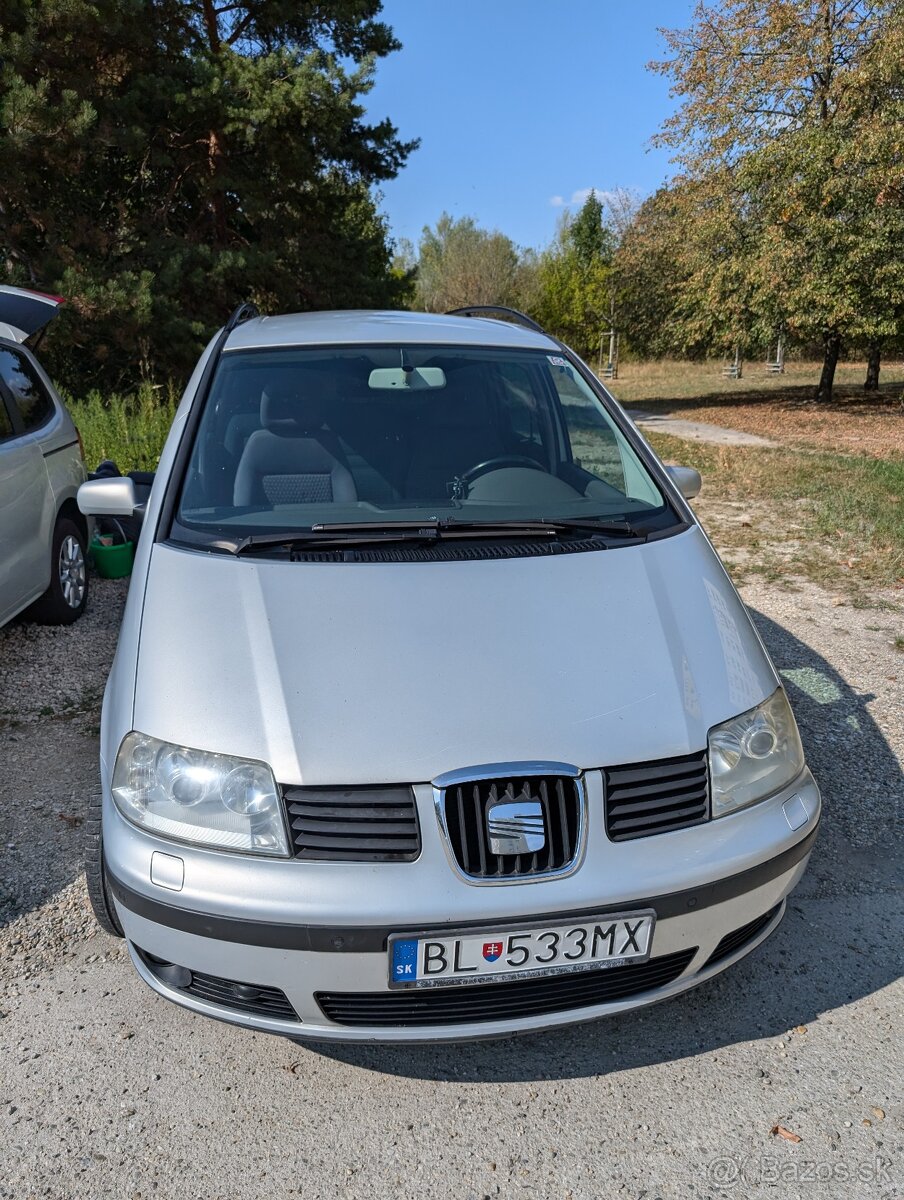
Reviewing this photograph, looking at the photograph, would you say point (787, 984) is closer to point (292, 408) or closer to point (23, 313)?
point (292, 408)

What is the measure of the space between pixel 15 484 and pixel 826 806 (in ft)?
13.8

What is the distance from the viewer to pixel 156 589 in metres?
2.52

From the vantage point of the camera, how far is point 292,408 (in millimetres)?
3277

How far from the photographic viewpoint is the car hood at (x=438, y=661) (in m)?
2.06

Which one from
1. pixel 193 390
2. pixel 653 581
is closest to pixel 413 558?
pixel 653 581

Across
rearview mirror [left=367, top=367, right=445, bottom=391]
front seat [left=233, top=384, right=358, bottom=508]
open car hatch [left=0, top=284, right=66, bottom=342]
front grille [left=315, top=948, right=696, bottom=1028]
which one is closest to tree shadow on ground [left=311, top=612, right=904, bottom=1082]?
front grille [left=315, top=948, right=696, bottom=1028]

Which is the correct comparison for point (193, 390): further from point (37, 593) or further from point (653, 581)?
point (37, 593)

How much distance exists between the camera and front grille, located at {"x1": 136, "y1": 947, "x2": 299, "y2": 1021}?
6.69 feet

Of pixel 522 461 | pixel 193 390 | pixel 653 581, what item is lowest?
pixel 653 581

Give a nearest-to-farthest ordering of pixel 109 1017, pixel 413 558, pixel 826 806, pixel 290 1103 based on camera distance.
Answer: pixel 290 1103, pixel 109 1017, pixel 413 558, pixel 826 806

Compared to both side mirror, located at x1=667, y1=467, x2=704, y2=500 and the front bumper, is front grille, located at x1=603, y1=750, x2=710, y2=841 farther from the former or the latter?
side mirror, located at x1=667, y1=467, x2=704, y2=500

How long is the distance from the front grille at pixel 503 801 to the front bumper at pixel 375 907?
36mm

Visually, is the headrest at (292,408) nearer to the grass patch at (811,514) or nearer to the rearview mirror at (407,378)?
the rearview mirror at (407,378)

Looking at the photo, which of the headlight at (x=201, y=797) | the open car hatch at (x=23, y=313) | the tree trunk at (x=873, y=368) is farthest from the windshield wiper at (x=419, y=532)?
the tree trunk at (x=873, y=368)
